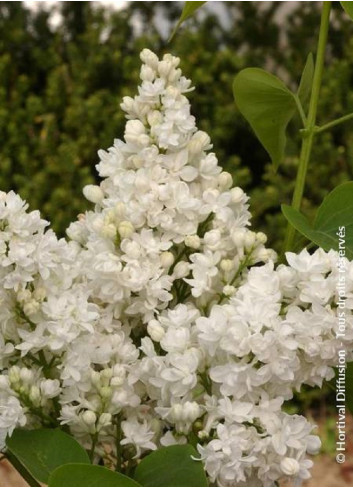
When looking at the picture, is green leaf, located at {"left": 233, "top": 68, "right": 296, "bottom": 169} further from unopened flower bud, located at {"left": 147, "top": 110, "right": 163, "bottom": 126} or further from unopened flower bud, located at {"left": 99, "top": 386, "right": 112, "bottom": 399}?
unopened flower bud, located at {"left": 99, "top": 386, "right": 112, "bottom": 399}

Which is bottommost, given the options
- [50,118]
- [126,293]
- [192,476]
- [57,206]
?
[57,206]

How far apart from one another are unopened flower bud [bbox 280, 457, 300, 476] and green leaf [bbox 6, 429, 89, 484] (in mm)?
149

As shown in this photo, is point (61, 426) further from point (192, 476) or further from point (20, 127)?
point (20, 127)

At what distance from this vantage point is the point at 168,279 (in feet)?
2.66

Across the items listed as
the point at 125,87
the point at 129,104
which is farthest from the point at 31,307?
the point at 125,87

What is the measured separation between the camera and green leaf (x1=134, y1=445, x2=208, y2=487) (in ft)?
2.47

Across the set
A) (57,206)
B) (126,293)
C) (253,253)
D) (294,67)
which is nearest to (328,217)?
(253,253)

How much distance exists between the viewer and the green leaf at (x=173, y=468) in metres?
0.75

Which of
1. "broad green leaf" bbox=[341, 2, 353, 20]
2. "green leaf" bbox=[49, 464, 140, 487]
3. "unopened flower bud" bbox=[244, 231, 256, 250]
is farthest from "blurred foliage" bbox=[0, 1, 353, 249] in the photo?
"green leaf" bbox=[49, 464, 140, 487]

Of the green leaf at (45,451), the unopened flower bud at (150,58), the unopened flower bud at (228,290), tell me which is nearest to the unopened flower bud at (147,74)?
the unopened flower bud at (150,58)

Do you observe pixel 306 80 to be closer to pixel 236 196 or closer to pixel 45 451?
pixel 236 196

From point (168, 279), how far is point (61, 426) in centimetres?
15

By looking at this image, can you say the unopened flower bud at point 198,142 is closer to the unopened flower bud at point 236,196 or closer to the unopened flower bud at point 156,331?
the unopened flower bud at point 236,196

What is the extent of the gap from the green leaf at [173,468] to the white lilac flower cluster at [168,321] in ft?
0.03
